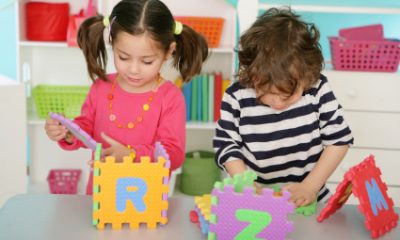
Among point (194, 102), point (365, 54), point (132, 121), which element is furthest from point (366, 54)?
point (132, 121)

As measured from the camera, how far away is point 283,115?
1.28m

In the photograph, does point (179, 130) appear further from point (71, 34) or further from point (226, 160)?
point (71, 34)

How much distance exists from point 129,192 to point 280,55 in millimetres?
399

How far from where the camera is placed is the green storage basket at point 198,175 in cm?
261


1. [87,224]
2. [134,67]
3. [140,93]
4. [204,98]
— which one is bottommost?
[204,98]

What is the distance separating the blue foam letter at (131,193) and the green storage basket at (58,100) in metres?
1.70

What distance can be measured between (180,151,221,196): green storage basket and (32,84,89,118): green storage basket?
570 mm

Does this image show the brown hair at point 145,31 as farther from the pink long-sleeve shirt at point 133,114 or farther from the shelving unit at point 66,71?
the shelving unit at point 66,71

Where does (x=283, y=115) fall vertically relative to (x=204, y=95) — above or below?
above

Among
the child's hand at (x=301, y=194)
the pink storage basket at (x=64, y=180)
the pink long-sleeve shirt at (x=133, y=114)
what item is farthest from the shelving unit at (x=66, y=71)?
the child's hand at (x=301, y=194)

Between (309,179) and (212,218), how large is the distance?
0.34 m

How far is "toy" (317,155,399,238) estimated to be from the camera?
0.99 metres

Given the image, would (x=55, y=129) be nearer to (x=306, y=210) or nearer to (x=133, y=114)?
(x=133, y=114)

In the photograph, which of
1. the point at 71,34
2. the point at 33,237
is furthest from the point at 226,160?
the point at 71,34
